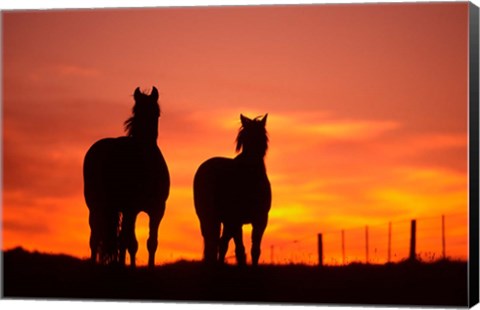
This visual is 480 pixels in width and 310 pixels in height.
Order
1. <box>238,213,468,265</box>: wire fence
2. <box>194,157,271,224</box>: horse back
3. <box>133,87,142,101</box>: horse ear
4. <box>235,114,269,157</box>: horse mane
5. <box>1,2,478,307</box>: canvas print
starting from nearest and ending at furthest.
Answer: <box>238,213,468,265</box>: wire fence, <box>1,2,478,307</box>: canvas print, <box>235,114,269,157</box>: horse mane, <box>194,157,271,224</box>: horse back, <box>133,87,142,101</box>: horse ear

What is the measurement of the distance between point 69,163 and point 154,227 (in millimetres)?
1007

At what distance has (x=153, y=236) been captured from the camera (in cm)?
1385

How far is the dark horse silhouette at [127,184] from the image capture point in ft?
45.7

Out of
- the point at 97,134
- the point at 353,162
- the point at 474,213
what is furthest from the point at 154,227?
the point at 474,213

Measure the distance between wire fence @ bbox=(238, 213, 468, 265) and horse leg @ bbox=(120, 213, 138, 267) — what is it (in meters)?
1.19

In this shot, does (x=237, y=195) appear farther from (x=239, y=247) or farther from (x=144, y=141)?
(x=144, y=141)

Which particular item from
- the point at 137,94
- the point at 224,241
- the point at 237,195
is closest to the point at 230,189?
the point at 237,195

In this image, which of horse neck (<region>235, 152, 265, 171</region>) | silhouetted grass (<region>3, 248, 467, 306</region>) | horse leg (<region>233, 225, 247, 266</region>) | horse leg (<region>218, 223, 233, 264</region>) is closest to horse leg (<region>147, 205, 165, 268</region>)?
silhouetted grass (<region>3, 248, 467, 306</region>)

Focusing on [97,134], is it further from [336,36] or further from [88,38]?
[336,36]

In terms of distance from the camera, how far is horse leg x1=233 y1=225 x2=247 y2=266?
542 inches

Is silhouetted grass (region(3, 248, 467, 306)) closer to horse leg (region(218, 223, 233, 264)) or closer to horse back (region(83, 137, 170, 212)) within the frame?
horse leg (region(218, 223, 233, 264))

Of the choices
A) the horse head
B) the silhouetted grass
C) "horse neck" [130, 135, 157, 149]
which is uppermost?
the horse head

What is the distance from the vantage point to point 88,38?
556 inches

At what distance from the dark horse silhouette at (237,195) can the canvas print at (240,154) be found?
0.01 m
